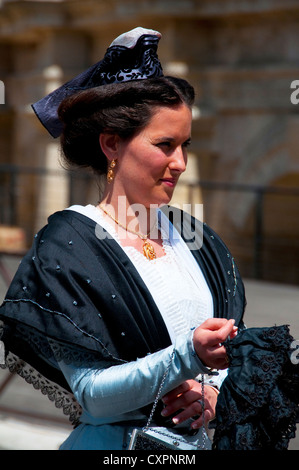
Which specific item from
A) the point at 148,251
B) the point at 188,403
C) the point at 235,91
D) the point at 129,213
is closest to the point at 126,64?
the point at 129,213

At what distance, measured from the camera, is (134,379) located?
6.98 ft

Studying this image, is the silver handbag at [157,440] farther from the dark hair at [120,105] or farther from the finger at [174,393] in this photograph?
the dark hair at [120,105]

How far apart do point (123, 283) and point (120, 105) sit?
48cm

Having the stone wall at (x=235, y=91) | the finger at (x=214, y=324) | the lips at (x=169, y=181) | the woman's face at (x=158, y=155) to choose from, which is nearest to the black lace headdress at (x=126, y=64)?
the woman's face at (x=158, y=155)

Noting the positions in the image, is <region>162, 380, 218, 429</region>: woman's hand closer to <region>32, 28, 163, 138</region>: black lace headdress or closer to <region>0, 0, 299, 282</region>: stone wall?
<region>32, 28, 163, 138</region>: black lace headdress

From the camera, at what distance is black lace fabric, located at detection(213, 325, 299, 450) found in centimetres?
206

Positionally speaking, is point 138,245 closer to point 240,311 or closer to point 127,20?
point 240,311

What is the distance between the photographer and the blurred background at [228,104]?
858 cm

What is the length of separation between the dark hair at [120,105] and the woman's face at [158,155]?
24 mm

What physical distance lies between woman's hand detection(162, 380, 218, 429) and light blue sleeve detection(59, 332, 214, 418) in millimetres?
111

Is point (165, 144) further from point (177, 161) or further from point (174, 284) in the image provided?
point (174, 284)

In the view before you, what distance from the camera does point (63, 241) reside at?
2.28m

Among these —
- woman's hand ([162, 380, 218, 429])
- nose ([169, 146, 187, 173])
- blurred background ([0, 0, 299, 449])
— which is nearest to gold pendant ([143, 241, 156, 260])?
nose ([169, 146, 187, 173])
